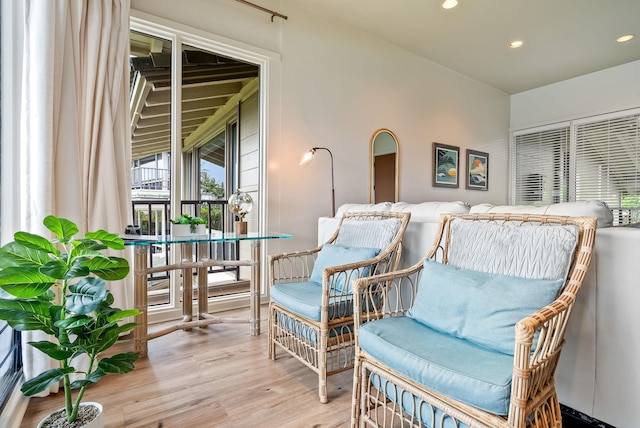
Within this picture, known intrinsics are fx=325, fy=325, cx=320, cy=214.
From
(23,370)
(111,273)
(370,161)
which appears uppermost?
(370,161)

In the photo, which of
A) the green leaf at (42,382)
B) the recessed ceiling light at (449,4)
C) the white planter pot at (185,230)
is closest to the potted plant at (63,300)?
the green leaf at (42,382)

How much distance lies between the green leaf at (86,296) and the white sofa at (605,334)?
1857 mm

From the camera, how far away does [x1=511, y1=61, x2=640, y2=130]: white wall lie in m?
4.41

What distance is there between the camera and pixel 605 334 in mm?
1292

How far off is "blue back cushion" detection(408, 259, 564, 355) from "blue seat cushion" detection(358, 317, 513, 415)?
0.13 feet

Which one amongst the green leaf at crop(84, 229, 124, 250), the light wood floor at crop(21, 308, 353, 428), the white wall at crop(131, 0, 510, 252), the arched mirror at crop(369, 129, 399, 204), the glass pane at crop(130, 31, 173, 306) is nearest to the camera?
the green leaf at crop(84, 229, 124, 250)

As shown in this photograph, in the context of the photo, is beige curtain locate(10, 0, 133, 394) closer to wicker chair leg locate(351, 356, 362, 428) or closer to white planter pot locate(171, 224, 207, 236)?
white planter pot locate(171, 224, 207, 236)

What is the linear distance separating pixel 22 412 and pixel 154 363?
63 centimetres

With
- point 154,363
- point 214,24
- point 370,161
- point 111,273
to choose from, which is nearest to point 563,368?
point 111,273

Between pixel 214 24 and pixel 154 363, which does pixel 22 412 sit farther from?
pixel 214 24

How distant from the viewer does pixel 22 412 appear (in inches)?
58.5

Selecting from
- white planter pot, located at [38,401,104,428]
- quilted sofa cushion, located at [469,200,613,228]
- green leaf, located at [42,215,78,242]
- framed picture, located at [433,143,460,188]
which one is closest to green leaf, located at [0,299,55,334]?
green leaf, located at [42,215,78,242]

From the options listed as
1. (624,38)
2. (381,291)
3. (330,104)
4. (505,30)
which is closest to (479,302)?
(381,291)

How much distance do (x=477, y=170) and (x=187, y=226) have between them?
4.51m
